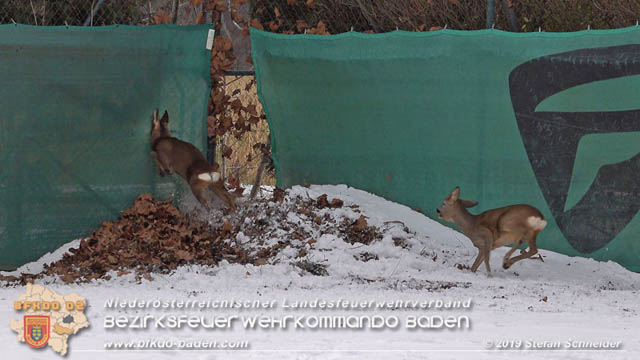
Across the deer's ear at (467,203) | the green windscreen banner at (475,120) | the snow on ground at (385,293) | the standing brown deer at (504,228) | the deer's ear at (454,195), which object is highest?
the green windscreen banner at (475,120)

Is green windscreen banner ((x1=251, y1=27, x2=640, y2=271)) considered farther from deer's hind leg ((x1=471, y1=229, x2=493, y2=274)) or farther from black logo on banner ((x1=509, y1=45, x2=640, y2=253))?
deer's hind leg ((x1=471, y1=229, x2=493, y2=274))

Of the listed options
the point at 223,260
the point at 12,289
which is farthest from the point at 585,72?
the point at 12,289

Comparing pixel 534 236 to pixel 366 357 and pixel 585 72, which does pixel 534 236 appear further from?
pixel 366 357

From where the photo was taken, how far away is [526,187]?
8.62 metres

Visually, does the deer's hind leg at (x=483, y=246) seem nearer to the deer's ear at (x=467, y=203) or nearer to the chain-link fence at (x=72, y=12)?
the deer's ear at (x=467, y=203)

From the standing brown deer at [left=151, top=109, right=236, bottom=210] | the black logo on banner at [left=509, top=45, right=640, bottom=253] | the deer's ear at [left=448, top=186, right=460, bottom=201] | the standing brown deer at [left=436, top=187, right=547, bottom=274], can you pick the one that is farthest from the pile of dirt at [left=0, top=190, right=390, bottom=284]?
the black logo on banner at [left=509, top=45, right=640, bottom=253]

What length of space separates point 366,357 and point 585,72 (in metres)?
4.30

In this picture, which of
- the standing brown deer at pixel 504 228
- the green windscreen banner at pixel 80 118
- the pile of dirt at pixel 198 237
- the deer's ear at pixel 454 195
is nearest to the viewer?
the pile of dirt at pixel 198 237

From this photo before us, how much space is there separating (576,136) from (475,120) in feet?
2.95

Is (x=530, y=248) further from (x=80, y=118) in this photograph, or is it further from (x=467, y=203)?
(x=80, y=118)

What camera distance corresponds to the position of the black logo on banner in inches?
325

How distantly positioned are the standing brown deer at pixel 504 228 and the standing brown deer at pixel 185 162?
2.10 m

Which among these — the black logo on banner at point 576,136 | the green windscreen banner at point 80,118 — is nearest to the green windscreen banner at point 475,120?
the black logo on banner at point 576,136

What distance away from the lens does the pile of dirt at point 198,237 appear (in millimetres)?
7672
